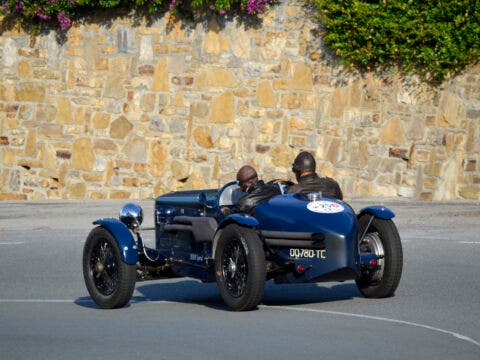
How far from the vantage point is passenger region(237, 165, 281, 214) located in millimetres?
10141

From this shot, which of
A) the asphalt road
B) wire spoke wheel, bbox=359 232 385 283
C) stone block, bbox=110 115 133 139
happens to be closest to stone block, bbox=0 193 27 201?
stone block, bbox=110 115 133 139

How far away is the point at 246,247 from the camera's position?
30.8ft

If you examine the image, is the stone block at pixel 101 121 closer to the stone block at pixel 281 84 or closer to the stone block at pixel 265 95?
the stone block at pixel 265 95

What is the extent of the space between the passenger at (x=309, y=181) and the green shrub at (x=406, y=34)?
9.94m

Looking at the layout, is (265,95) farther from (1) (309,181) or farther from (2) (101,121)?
(1) (309,181)

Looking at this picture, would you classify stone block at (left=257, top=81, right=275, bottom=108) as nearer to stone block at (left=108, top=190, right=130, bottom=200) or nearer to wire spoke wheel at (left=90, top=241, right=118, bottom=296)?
stone block at (left=108, top=190, right=130, bottom=200)

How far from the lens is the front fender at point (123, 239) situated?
33.1ft

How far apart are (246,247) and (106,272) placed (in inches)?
66.5

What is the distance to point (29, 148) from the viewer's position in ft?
71.5

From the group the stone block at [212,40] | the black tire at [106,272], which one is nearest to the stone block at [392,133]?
the stone block at [212,40]

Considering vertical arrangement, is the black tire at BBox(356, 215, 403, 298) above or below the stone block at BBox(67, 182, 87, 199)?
above

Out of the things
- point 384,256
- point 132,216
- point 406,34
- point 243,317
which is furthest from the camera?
point 406,34

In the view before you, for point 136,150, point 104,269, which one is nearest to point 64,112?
point 136,150

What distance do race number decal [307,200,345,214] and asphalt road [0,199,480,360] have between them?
0.87m
